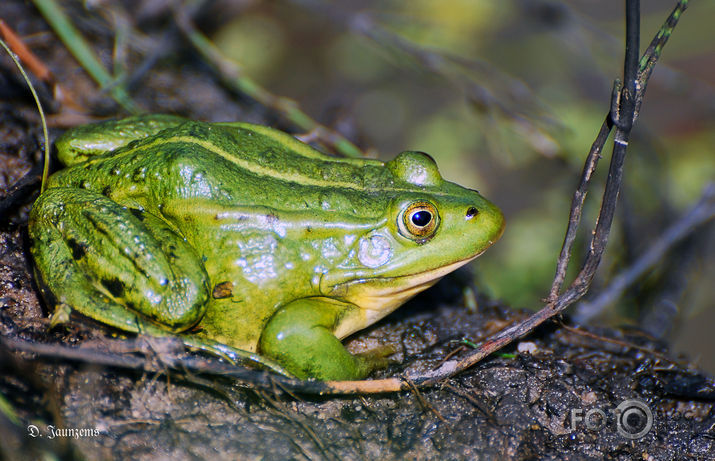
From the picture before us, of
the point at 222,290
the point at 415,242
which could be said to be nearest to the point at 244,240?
the point at 222,290

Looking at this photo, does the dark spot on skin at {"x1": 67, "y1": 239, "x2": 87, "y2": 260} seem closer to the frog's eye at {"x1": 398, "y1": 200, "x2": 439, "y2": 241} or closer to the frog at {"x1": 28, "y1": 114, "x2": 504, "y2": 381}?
the frog at {"x1": 28, "y1": 114, "x2": 504, "y2": 381}

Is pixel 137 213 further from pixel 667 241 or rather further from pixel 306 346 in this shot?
pixel 667 241

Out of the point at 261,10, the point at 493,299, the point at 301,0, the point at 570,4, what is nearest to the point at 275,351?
the point at 493,299

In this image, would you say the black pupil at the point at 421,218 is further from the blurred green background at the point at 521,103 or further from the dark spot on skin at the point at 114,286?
the blurred green background at the point at 521,103

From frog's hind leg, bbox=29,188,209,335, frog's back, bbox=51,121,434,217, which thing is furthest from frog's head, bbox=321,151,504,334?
frog's hind leg, bbox=29,188,209,335

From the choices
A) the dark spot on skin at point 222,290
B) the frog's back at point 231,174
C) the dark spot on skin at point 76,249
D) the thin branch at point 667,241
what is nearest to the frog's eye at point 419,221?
the frog's back at point 231,174

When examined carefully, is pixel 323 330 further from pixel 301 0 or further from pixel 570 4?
pixel 570 4
